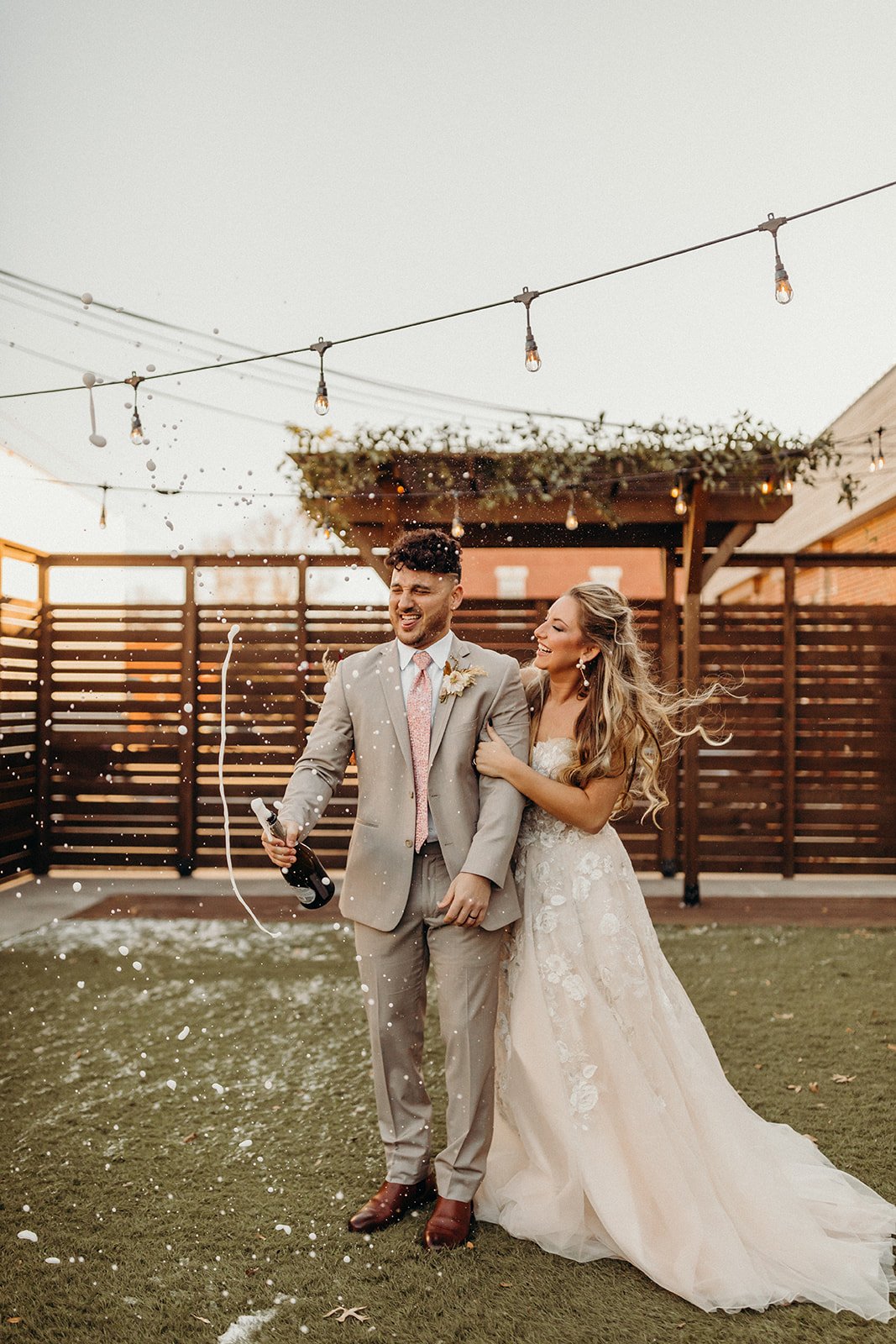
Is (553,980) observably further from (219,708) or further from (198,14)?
(219,708)

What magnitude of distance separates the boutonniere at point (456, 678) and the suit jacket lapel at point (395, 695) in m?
0.11

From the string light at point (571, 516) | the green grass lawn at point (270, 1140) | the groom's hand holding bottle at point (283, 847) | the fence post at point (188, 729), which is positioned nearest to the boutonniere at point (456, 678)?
the groom's hand holding bottle at point (283, 847)

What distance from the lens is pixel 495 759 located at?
236cm

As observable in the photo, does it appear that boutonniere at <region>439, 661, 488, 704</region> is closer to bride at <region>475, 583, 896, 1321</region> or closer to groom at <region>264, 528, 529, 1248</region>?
groom at <region>264, 528, 529, 1248</region>

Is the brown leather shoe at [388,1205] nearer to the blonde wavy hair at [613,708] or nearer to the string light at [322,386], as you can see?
the blonde wavy hair at [613,708]

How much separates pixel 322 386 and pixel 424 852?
1468 millimetres

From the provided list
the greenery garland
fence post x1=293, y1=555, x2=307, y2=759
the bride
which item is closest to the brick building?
the greenery garland

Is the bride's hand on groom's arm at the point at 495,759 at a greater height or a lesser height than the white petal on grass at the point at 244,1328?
greater

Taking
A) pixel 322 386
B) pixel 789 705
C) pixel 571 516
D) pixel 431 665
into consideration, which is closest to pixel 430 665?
pixel 431 665

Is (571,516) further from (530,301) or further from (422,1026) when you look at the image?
(422,1026)

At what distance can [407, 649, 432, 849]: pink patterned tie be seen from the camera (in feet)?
7.82

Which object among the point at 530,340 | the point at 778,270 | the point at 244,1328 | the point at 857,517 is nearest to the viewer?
the point at 244,1328

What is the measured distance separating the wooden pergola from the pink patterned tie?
127 inches

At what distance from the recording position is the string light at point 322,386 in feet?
9.59
